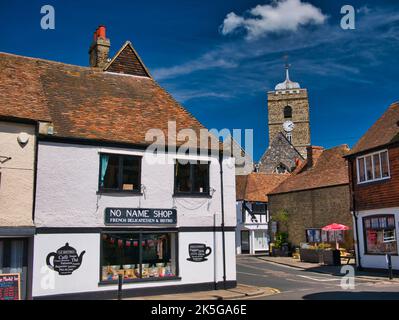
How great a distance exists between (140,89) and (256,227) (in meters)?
26.0

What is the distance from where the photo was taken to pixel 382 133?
75.4ft

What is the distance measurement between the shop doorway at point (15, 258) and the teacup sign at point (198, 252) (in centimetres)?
575

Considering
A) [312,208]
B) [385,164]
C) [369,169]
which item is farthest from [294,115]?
[385,164]

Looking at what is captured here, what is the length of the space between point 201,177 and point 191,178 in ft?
1.68

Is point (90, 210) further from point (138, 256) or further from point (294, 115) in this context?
point (294, 115)

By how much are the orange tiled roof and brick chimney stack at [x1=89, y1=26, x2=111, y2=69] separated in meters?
25.0

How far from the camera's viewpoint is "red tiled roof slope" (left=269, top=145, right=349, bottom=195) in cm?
3300

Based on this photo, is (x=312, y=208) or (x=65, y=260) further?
(x=312, y=208)

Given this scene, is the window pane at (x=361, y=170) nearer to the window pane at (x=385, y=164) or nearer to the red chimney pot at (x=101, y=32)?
the window pane at (x=385, y=164)

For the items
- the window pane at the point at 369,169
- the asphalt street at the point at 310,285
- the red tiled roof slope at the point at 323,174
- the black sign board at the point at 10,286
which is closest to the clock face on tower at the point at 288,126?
the red tiled roof slope at the point at 323,174

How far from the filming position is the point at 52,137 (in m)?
15.2

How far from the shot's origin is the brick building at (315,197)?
105ft

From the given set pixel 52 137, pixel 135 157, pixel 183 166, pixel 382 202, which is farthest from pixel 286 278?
pixel 52 137
